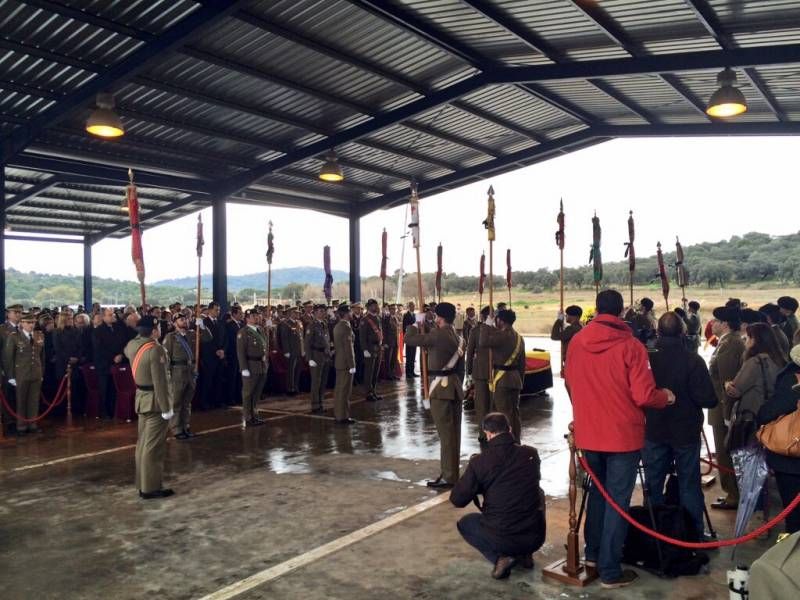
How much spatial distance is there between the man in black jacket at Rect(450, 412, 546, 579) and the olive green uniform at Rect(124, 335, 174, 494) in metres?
3.43

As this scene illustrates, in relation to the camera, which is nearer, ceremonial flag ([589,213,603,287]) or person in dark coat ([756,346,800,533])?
person in dark coat ([756,346,800,533])

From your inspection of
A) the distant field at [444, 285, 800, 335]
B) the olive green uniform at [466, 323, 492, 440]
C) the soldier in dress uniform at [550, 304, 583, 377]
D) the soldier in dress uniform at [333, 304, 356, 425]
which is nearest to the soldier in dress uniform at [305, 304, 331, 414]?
the soldier in dress uniform at [333, 304, 356, 425]

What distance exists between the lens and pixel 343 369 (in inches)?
396

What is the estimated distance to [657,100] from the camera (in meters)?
12.6

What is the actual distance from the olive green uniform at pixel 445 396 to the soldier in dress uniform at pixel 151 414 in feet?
8.42

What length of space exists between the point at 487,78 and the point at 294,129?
4266 mm

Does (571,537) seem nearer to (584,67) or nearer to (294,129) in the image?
(584,67)

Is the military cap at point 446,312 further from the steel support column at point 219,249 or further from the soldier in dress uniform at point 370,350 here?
the steel support column at point 219,249

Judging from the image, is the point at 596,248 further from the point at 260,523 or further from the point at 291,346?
the point at 260,523

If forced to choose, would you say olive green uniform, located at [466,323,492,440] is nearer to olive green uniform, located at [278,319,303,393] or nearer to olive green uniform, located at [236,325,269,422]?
olive green uniform, located at [236,325,269,422]

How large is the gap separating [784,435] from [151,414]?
5.48 m

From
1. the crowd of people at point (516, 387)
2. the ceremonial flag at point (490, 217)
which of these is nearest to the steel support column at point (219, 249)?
the crowd of people at point (516, 387)

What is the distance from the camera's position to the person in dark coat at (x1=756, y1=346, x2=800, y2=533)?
4.05 meters

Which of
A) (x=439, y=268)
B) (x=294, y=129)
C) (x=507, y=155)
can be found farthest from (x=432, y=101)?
(x=507, y=155)
